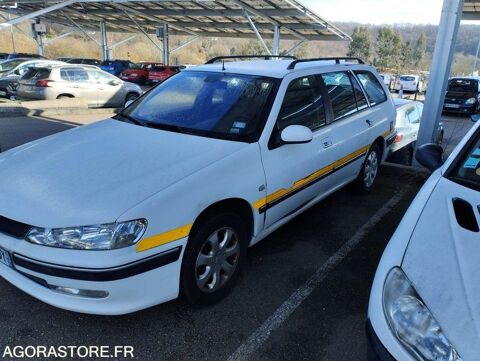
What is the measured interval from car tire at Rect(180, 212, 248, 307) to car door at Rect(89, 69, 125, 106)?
11.3m

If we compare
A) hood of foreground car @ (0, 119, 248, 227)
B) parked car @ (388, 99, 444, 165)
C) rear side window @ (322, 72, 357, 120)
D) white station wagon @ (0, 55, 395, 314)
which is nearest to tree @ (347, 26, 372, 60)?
parked car @ (388, 99, 444, 165)

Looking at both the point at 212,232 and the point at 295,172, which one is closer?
the point at 212,232

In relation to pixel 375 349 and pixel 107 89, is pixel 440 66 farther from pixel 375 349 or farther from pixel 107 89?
pixel 107 89

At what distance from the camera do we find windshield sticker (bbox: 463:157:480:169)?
2.66 meters

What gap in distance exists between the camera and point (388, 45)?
245ft

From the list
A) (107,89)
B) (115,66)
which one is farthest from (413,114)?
(115,66)

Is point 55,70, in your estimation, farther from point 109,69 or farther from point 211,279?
point 109,69

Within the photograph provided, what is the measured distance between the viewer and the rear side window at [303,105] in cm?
348

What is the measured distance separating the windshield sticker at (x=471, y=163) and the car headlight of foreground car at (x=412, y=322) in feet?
3.79

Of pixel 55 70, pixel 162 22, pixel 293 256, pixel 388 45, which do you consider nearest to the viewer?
pixel 293 256

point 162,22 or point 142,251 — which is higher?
point 162,22

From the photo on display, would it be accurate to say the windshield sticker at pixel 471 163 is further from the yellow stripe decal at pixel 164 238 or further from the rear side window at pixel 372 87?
the rear side window at pixel 372 87

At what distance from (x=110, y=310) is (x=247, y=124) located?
5.62ft

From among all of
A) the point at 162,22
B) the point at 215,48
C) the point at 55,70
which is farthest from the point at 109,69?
the point at 215,48
